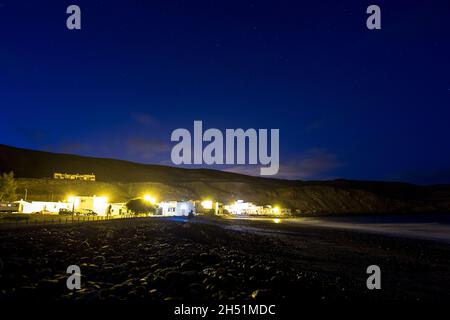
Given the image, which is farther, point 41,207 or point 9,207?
point 41,207

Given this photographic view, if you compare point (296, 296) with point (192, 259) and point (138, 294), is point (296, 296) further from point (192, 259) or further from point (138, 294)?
point (192, 259)

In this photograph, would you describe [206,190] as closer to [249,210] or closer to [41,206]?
[249,210]

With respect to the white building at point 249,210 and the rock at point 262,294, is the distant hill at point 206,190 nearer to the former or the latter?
the white building at point 249,210

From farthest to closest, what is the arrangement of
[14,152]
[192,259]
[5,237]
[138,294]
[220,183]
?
[14,152] → [220,183] → [5,237] → [192,259] → [138,294]

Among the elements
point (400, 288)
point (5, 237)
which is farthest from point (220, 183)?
point (400, 288)

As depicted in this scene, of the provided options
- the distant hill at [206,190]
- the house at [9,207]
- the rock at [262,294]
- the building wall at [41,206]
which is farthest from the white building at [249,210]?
the rock at [262,294]

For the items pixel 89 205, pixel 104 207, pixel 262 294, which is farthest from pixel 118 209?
pixel 262 294

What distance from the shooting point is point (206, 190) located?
5217 inches

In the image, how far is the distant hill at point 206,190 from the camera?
96.6m

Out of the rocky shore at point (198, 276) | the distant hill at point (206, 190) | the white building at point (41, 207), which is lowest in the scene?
the rocky shore at point (198, 276)

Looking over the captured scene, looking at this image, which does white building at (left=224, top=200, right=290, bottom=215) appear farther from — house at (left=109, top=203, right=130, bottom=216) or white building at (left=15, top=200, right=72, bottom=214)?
white building at (left=15, top=200, right=72, bottom=214)

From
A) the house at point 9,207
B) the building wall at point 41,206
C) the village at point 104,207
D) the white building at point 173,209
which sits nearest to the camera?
the house at point 9,207

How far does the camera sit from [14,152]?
195m
